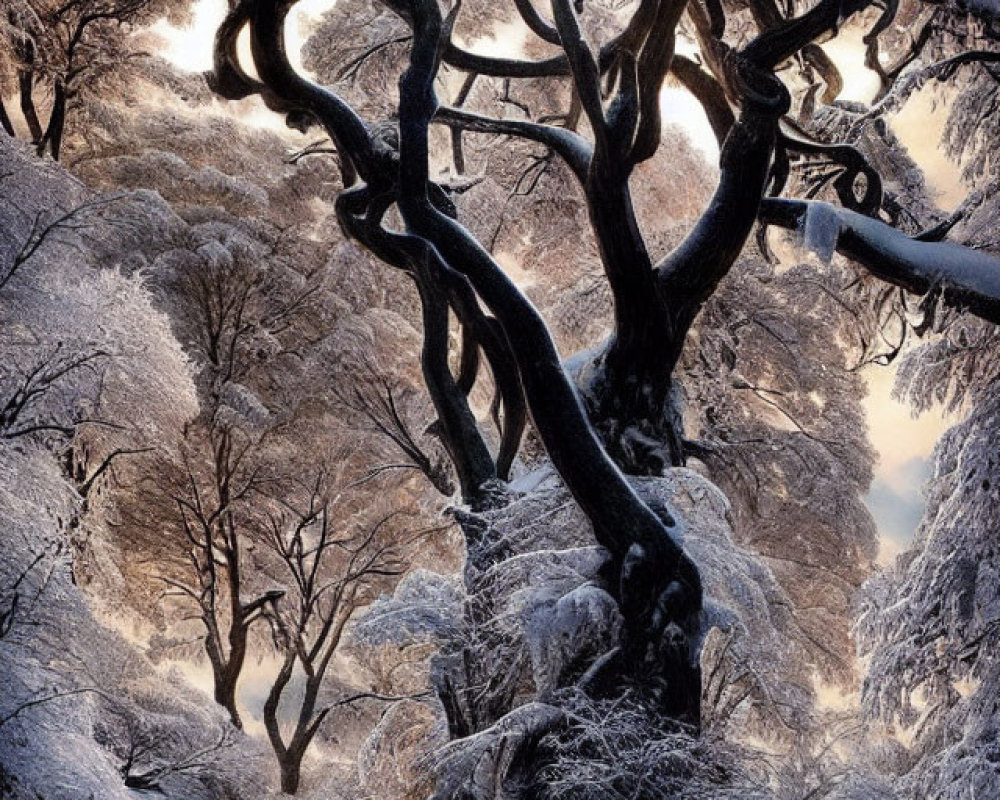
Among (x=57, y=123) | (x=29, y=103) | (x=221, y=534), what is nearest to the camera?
(x=57, y=123)

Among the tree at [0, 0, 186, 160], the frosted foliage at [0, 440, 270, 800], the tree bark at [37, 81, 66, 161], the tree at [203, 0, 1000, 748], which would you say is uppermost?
the tree at [0, 0, 186, 160]

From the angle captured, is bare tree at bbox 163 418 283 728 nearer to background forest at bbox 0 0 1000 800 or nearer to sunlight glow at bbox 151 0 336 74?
background forest at bbox 0 0 1000 800

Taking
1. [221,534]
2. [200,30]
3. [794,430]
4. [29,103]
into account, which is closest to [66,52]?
[29,103]

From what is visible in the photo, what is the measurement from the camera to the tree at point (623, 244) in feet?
14.9

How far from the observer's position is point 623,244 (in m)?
5.07

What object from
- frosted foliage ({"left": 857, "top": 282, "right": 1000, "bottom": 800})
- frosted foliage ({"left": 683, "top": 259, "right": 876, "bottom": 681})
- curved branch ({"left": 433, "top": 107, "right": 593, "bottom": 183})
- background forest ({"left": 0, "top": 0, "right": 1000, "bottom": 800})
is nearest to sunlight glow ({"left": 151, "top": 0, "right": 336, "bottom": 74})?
background forest ({"left": 0, "top": 0, "right": 1000, "bottom": 800})

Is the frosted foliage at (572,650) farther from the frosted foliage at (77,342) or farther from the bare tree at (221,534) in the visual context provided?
the bare tree at (221,534)

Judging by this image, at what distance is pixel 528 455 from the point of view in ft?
20.2

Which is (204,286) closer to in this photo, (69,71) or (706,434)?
(69,71)

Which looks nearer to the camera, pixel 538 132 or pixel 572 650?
pixel 572 650

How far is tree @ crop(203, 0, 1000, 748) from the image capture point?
4.55 m

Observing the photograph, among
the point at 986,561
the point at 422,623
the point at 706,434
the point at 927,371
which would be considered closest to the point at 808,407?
the point at 706,434

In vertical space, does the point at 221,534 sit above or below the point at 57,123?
below

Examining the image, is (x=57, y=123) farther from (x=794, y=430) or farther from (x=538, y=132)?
(x=794, y=430)
